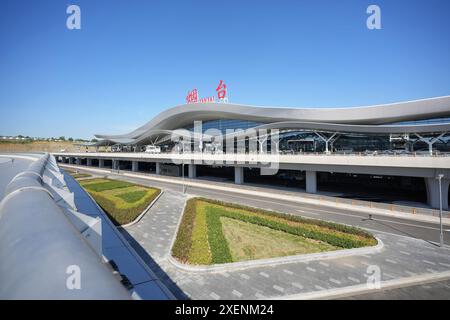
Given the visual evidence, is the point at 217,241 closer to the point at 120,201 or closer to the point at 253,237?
the point at 253,237

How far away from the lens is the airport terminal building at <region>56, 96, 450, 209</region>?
76.6ft

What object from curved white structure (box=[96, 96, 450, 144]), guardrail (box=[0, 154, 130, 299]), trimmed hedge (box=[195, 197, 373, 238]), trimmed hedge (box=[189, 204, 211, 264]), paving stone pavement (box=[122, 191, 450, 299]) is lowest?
paving stone pavement (box=[122, 191, 450, 299])

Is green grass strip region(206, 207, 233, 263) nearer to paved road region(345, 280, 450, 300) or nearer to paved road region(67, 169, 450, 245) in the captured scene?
paved road region(345, 280, 450, 300)

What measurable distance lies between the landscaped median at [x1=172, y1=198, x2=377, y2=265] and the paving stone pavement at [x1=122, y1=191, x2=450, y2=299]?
0.95m

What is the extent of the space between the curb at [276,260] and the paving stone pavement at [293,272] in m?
0.20

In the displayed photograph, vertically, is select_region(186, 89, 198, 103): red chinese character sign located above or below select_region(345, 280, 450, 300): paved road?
above

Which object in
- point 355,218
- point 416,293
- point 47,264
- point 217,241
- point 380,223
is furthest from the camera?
point 355,218

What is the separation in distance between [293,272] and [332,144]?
108ft

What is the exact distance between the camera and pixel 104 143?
97312 mm

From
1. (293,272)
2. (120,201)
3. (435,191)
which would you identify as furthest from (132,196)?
(435,191)

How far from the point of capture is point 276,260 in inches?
482

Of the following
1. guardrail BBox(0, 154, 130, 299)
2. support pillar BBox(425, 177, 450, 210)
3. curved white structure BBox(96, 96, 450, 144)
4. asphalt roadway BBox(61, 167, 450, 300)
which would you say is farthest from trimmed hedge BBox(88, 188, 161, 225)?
support pillar BBox(425, 177, 450, 210)
